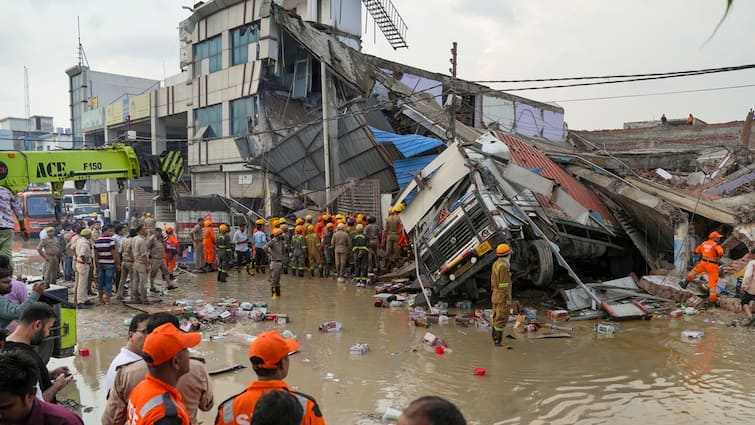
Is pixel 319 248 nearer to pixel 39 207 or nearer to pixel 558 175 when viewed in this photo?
pixel 558 175

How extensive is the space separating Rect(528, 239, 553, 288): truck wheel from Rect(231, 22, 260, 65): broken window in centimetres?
1555

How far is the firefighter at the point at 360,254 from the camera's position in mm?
→ 13047

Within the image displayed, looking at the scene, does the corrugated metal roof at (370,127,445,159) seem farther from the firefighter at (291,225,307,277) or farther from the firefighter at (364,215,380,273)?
the firefighter at (291,225,307,277)

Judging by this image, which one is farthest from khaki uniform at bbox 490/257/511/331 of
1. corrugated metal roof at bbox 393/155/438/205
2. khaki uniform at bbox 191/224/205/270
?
corrugated metal roof at bbox 393/155/438/205

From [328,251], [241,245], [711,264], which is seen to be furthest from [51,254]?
[711,264]

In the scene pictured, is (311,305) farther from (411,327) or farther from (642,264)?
(642,264)

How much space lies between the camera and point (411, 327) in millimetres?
8867

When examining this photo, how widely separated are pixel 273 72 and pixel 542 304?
14.7 metres

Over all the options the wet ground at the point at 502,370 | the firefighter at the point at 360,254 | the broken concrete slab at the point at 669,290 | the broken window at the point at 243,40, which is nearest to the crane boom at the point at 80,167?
the wet ground at the point at 502,370

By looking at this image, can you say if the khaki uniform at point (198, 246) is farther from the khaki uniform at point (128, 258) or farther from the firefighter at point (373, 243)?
the firefighter at point (373, 243)

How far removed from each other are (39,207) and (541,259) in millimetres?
24397

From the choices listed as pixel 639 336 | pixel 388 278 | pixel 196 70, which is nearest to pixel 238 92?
pixel 196 70

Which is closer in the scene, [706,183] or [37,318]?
[37,318]

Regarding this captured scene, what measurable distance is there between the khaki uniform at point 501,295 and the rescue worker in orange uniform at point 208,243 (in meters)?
9.86
